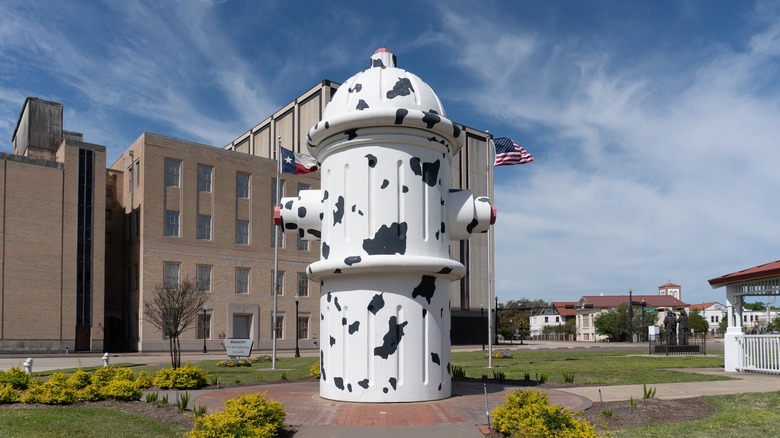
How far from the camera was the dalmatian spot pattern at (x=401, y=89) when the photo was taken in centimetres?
1080

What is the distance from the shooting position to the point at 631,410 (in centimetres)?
1087

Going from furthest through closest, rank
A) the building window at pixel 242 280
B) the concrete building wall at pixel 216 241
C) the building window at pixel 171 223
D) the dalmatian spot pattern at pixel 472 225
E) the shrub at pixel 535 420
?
the building window at pixel 242 280, the building window at pixel 171 223, the concrete building wall at pixel 216 241, the dalmatian spot pattern at pixel 472 225, the shrub at pixel 535 420

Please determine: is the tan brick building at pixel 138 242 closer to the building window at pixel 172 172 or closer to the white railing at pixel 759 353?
the building window at pixel 172 172

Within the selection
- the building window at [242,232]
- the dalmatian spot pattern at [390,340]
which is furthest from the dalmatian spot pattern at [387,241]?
the building window at [242,232]

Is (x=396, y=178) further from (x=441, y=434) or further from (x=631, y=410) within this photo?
(x=631, y=410)

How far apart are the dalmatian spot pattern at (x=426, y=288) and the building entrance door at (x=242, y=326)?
46956 mm

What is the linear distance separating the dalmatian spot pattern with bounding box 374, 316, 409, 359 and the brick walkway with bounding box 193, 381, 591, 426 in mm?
788

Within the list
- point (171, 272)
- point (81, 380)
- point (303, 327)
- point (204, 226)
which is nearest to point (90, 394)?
point (81, 380)

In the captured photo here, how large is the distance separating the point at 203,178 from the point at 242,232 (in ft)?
18.9

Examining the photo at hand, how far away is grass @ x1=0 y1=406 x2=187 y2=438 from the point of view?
912cm

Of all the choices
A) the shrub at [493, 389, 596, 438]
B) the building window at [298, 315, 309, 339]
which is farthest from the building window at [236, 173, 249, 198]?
the shrub at [493, 389, 596, 438]

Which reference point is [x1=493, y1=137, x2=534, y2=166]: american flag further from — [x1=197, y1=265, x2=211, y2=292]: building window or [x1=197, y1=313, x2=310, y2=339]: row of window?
[x1=197, y1=265, x2=211, y2=292]: building window

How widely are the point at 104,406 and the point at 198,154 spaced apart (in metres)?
44.7

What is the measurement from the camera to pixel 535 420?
24.9 feet
